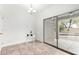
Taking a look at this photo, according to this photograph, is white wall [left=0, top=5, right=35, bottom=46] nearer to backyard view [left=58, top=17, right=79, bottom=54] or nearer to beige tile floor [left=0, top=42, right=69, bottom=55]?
beige tile floor [left=0, top=42, right=69, bottom=55]

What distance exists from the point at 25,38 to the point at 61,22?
666mm

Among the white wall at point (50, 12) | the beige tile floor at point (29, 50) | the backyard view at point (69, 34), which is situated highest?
the white wall at point (50, 12)

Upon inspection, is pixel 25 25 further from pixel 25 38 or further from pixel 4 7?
pixel 4 7

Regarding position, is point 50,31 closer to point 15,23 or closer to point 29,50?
point 29,50

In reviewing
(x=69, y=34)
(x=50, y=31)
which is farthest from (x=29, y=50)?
(x=69, y=34)

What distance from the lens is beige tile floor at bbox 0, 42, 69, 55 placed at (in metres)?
1.68

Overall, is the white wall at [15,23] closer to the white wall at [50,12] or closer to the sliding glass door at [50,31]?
the white wall at [50,12]

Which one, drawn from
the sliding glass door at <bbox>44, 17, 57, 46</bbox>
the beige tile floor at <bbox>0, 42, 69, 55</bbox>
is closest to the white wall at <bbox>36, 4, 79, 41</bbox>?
the sliding glass door at <bbox>44, 17, 57, 46</bbox>

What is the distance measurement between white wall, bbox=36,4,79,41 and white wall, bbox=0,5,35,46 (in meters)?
0.11

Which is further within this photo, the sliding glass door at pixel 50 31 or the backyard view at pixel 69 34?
the sliding glass door at pixel 50 31

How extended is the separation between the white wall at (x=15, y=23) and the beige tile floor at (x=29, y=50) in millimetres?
100

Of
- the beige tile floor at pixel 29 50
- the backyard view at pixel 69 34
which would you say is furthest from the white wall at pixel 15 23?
the backyard view at pixel 69 34

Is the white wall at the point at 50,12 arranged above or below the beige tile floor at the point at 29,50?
above

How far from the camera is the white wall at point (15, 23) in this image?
169 centimetres
